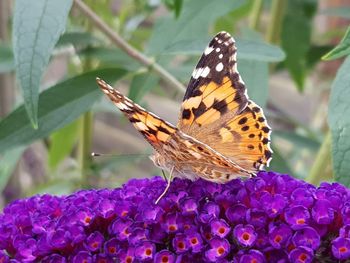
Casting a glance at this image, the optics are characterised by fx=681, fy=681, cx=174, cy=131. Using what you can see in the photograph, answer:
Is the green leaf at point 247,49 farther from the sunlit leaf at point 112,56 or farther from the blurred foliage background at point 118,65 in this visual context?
the sunlit leaf at point 112,56

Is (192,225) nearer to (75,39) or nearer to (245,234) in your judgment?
(245,234)

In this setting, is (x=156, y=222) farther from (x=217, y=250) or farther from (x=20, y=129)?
(x=20, y=129)

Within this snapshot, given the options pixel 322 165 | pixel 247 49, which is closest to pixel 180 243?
pixel 247 49

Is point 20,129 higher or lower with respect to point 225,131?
lower

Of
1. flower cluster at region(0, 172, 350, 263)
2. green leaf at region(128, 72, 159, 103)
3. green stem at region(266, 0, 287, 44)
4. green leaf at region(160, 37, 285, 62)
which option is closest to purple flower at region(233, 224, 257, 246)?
flower cluster at region(0, 172, 350, 263)

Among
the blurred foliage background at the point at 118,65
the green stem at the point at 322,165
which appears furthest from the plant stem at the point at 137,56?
the green stem at the point at 322,165

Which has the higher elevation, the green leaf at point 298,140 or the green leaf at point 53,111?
the green leaf at point 53,111

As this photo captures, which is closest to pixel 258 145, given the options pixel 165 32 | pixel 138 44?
pixel 165 32
